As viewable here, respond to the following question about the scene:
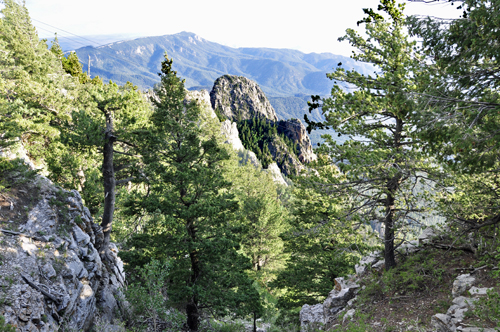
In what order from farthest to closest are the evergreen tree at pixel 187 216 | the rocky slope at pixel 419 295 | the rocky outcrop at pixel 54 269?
the evergreen tree at pixel 187 216 < the rocky outcrop at pixel 54 269 < the rocky slope at pixel 419 295

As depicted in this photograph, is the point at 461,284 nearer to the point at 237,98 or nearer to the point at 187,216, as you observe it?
the point at 187,216

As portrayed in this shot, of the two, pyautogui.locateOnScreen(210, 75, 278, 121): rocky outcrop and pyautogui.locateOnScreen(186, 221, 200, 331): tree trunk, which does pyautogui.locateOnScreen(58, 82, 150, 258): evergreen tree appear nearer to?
pyautogui.locateOnScreen(186, 221, 200, 331): tree trunk

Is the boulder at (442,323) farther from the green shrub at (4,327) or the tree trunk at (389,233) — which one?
the green shrub at (4,327)

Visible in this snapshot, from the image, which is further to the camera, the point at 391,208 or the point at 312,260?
the point at 312,260

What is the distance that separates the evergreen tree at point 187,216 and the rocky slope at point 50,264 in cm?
197

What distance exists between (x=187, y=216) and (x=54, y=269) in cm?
506

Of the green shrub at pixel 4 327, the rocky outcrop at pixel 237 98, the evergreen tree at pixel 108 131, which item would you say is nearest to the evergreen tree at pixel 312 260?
the evergreen tree at pixel 108 131

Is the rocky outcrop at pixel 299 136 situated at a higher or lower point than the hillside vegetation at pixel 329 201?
higher

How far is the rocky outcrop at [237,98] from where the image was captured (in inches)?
6457

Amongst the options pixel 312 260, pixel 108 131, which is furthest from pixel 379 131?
pixel 108 131

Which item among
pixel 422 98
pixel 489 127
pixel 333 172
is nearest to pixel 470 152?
pixel 489 127

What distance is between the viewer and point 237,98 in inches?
6860

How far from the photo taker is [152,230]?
13062mm

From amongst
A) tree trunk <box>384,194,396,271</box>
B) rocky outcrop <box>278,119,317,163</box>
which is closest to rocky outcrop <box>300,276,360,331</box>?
tree trunk <box>384,194,396,271</box>
